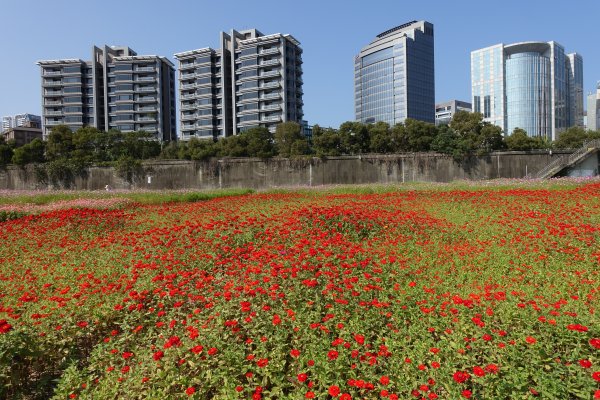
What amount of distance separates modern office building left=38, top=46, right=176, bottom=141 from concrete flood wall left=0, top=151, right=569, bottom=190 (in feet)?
152

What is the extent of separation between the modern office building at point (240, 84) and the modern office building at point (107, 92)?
5443 mm

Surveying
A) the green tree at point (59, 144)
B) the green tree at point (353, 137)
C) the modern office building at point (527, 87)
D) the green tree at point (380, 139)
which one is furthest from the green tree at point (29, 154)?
the modern office building at point (527, 87)

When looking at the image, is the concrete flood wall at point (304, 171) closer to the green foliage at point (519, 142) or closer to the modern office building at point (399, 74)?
the green foliage at point (519, 142)

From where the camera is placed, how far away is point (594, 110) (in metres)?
124

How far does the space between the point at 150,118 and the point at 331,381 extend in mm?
82662

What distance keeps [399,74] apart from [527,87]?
114 feet

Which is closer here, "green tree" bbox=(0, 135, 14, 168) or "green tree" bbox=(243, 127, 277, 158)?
"green tree" bbox=(243, 127, 277, 158)

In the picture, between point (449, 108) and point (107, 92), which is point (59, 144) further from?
point (449, 108)

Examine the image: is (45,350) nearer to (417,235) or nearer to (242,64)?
(417,235)

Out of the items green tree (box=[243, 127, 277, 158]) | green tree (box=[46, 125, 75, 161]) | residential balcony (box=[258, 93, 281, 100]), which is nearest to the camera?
green tree (box=[243, 127, 277, 158])

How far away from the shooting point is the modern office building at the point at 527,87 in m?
108

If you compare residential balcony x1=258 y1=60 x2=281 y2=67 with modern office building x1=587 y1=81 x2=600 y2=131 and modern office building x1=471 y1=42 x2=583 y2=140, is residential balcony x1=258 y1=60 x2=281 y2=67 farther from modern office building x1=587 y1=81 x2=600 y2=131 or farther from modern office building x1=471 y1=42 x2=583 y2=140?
modern office building x1=587 y1=81 x2=600 y2=131

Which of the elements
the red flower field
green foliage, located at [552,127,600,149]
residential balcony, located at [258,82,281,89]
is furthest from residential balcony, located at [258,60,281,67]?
the red flower field

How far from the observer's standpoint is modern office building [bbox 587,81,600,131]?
119 metres
